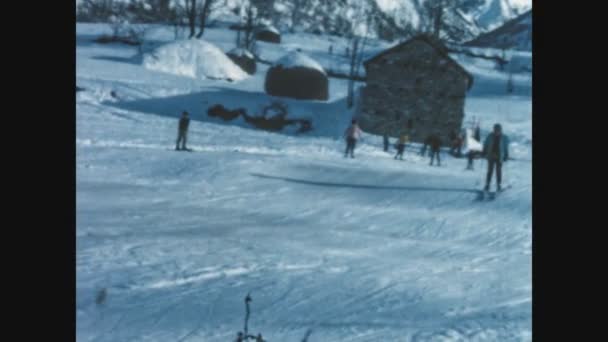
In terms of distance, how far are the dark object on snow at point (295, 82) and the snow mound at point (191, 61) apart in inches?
204

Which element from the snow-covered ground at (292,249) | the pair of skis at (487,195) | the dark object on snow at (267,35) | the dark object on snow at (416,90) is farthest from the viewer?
the dark object on snow at (267,35)

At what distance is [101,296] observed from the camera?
4.41 m

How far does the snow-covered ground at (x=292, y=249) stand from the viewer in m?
4.07

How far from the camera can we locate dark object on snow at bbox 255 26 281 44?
201ft

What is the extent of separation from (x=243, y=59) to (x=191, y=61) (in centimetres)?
591

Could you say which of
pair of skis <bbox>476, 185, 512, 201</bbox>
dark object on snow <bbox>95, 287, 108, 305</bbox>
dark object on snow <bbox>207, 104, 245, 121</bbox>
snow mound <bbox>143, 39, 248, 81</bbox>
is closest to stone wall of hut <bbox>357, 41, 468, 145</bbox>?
dark object on snow <bbox>207, 104, 245, 121</bbox>

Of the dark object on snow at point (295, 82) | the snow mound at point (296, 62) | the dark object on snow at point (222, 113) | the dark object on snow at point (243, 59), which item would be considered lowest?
the dark object on snow at point (222, 113)

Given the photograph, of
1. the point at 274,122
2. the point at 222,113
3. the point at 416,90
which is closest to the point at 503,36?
the point at 416,90

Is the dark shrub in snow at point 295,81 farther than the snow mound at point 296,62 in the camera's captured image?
No

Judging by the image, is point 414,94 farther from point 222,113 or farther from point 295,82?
point 222,113

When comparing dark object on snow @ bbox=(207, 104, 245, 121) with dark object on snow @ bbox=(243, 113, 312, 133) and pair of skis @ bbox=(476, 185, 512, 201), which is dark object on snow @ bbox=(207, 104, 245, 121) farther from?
pair of skis @ bbox=(476, 185, 512, 201)

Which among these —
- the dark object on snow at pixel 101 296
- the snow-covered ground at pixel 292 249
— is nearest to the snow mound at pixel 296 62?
the snow-covered ground at pixel 292 249

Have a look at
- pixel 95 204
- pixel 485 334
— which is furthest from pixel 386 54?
pixel 485 334

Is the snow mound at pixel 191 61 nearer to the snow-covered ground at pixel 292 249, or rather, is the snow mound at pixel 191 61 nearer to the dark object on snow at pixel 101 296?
the snow-covered ground at pixel 292 249
